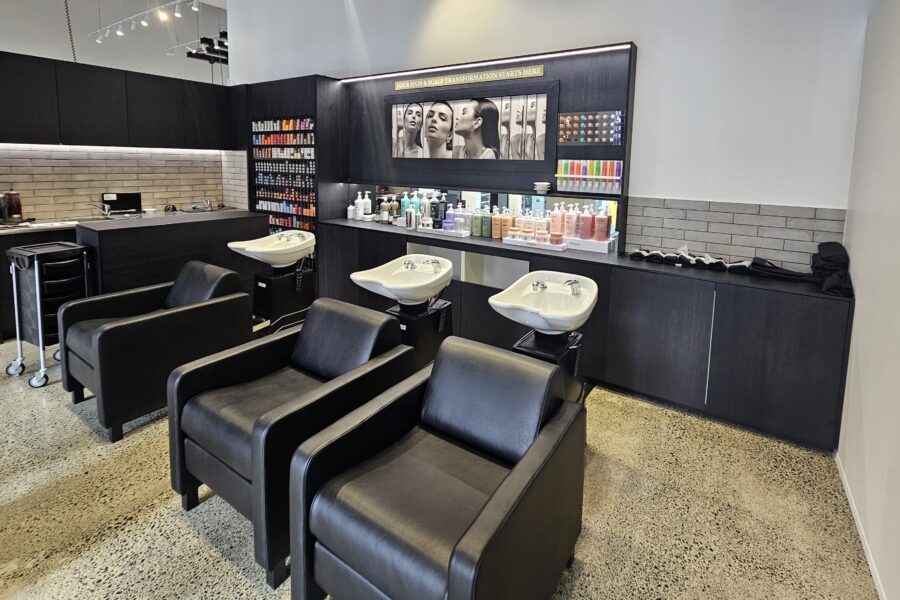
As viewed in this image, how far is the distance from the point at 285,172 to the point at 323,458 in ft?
15.1

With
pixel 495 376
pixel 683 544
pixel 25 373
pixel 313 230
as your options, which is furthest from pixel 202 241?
pixel 683 544

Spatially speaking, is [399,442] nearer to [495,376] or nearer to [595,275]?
[495,376]

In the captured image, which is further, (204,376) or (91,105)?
(91,105)

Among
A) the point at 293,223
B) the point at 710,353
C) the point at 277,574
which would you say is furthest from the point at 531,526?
the point at 293,223

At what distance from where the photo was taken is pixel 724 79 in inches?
137

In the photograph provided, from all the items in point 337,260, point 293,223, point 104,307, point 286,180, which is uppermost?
point 286,180

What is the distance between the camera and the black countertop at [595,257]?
3.07m

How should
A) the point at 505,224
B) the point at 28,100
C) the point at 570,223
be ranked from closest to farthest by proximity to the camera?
the point at 570,223 → the point at 505,224 → the point at 28,100

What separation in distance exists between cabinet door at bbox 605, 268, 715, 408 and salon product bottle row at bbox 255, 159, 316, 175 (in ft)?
10.9

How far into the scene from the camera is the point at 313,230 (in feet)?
18.3

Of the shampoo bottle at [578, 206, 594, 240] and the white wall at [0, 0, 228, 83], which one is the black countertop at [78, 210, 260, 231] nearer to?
the shampoo bottle at [578, 206, 594, 240]

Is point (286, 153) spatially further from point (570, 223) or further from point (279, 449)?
point (279, 449)

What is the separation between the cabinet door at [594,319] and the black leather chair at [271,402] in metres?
1.63

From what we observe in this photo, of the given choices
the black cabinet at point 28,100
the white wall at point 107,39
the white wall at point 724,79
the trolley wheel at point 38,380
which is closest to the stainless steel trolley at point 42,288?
the trolley wheel at point 38,380
